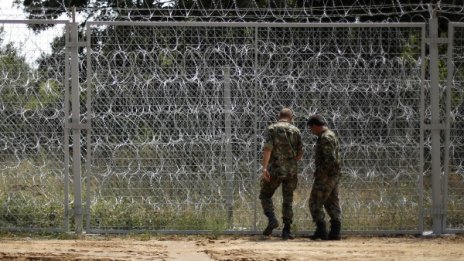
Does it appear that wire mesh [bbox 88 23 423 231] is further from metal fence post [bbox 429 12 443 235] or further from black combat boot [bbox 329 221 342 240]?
black combat boot [bbox 329 221 342 240]

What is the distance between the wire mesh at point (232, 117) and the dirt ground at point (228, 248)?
0.41 meters

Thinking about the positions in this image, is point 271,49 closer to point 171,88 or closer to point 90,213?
point 171,88

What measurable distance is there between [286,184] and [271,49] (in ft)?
5.63

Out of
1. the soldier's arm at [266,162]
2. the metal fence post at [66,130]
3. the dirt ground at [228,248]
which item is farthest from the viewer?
the metal fence post at [66,130]

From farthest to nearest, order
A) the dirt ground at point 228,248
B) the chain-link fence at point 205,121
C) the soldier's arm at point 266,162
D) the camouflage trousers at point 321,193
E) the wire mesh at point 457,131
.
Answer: the wire mesh at point 457,131, the chain-link fence at point 205,121, the camouflage trousers at point 321,193, the soldier's arm at point 266,162, the dirt ground at point 228,248

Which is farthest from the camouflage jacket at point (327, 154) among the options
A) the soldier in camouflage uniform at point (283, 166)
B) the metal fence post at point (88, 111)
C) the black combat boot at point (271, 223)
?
the metal fence post at point (88, 111)

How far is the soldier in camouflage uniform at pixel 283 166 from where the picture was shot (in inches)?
409

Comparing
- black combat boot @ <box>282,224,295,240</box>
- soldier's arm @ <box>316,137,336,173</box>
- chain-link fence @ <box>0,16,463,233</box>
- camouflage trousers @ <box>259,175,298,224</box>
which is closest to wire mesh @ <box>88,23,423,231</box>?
chain-link fence @ <box>0,16,463,233</box>

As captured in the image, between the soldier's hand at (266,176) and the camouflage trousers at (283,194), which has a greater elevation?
the soldier's hand at (266,176)

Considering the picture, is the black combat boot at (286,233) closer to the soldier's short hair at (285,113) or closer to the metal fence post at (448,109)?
the soldier's short hair at (285,113)

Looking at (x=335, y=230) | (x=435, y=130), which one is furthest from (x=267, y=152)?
(x=435, y=130)

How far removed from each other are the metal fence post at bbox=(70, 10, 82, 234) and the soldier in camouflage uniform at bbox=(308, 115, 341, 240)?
109 inches

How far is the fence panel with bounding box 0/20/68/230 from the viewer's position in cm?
1068

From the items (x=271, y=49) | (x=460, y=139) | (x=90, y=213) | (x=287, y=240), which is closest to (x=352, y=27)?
(x=271, y=49)
